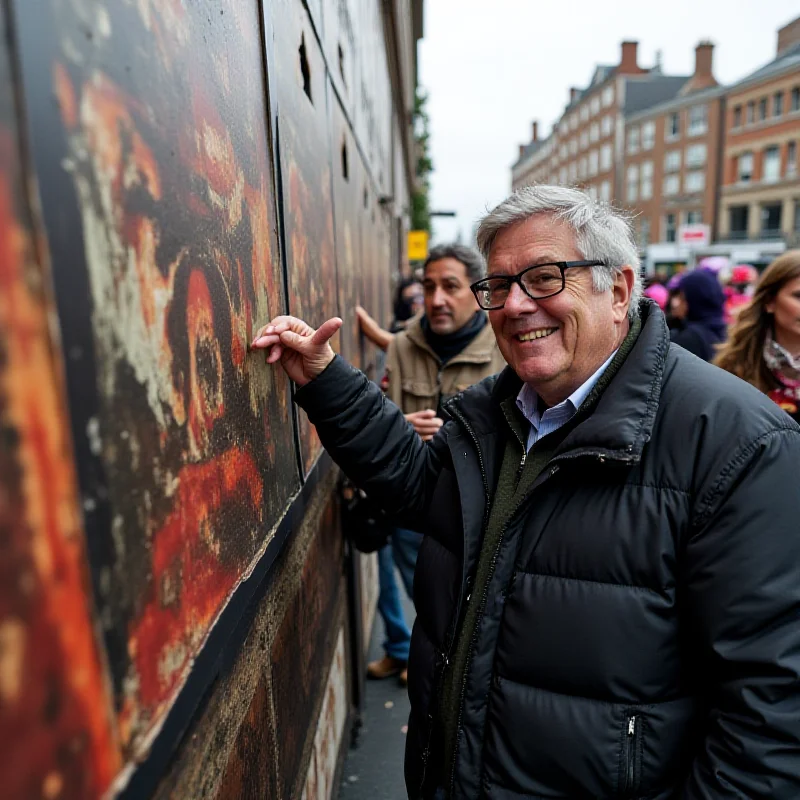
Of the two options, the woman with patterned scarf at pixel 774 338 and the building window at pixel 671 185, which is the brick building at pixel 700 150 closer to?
the building window at pixel 671 185

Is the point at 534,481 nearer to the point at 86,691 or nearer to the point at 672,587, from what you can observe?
the point at 672,587

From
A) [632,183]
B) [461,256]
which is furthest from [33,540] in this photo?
[632,183]

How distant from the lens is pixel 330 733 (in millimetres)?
2568

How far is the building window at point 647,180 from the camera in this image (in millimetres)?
49125

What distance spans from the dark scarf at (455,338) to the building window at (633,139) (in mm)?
54440

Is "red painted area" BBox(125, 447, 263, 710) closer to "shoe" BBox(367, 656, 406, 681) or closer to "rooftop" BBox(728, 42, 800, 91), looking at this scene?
"shoe" BBox(367, 656, 406, 681)

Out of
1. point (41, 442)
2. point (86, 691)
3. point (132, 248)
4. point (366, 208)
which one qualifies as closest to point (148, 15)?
point (132, 248)

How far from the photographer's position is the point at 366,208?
213 inches

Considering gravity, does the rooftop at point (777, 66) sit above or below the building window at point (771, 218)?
above

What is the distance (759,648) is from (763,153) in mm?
45448

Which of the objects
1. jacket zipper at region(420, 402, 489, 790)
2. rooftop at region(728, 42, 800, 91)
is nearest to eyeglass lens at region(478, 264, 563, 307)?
jacket zipper at region(420, 402, 489, 790)

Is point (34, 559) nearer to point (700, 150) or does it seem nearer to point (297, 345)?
point (297, 345)

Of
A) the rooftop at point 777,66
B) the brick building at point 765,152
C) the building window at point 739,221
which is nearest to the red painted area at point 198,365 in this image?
the brick building at point 765,152

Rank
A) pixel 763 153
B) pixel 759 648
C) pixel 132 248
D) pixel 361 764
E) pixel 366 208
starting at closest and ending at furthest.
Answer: pixel 132 248 < pixel 759 648 < pixel 361 764 < pixel 366 208 < pixel 763 153
